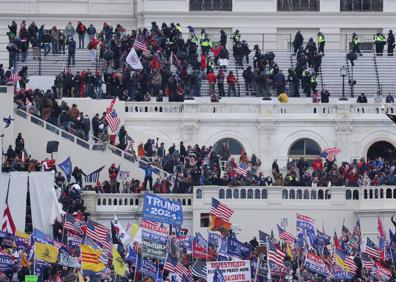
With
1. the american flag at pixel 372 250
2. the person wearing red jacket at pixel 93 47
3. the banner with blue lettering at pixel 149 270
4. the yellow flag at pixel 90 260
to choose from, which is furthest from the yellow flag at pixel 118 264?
the person wearing red jacket at pixel 93 47

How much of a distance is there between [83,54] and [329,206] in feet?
53.7

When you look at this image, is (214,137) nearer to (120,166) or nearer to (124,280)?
(120,166)

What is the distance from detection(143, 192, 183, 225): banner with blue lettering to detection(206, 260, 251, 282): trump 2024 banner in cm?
475

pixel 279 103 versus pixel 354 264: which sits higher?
pixel 279 103

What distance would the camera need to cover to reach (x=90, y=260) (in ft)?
318

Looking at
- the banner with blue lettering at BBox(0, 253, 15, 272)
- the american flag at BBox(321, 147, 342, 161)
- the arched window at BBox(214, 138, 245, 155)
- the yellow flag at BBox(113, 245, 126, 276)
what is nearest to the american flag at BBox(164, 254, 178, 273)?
the yellow flag at BBox(113, 245, 126, 276)

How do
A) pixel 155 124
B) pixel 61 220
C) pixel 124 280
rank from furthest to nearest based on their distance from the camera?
pixel 155 124 < pixel 61 220 < pixel 124 280

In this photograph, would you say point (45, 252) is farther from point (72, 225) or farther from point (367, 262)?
point (367, 262)

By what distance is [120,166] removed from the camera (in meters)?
116

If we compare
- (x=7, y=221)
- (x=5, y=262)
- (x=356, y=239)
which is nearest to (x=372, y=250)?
(x=356, y=239)

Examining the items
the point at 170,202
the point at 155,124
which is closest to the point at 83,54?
the point at 155,124

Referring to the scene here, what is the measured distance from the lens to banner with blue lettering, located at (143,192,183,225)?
101m

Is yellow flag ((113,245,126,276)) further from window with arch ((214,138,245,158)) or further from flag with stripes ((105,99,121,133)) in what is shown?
window with arch ((214,138,245,158))

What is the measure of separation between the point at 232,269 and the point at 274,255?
4.06 metres
